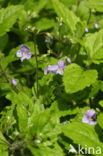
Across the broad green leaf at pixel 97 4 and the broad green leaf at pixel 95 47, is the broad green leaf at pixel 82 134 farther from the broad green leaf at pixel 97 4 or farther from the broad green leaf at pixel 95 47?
the broad green leaf at pixel 97 4

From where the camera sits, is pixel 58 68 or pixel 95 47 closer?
pixel 58 68

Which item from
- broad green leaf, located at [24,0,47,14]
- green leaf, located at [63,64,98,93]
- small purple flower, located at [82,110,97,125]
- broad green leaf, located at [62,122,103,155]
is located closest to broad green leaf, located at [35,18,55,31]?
broad green leaf, located at [24,0,47,14]

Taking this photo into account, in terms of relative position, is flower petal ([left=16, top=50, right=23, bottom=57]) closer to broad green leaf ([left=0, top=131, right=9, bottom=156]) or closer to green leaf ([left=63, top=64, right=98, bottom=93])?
green leaf ([left=63, top=64, right=98, bottom=93])

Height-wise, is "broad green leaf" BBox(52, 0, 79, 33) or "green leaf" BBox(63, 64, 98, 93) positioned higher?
"broad green leaf" BBox(52, 0, 79, 33)

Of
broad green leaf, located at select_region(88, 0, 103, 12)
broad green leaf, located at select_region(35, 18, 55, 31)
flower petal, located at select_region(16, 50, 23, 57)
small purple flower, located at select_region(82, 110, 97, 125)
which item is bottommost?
small purple flower, located at select_region(82, 110, 97, 125)

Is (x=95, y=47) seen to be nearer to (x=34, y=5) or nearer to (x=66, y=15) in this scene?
(x=66, y=15)

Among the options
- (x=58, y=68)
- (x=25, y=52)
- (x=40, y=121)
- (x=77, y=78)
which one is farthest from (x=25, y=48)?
(x=40, y=121)
